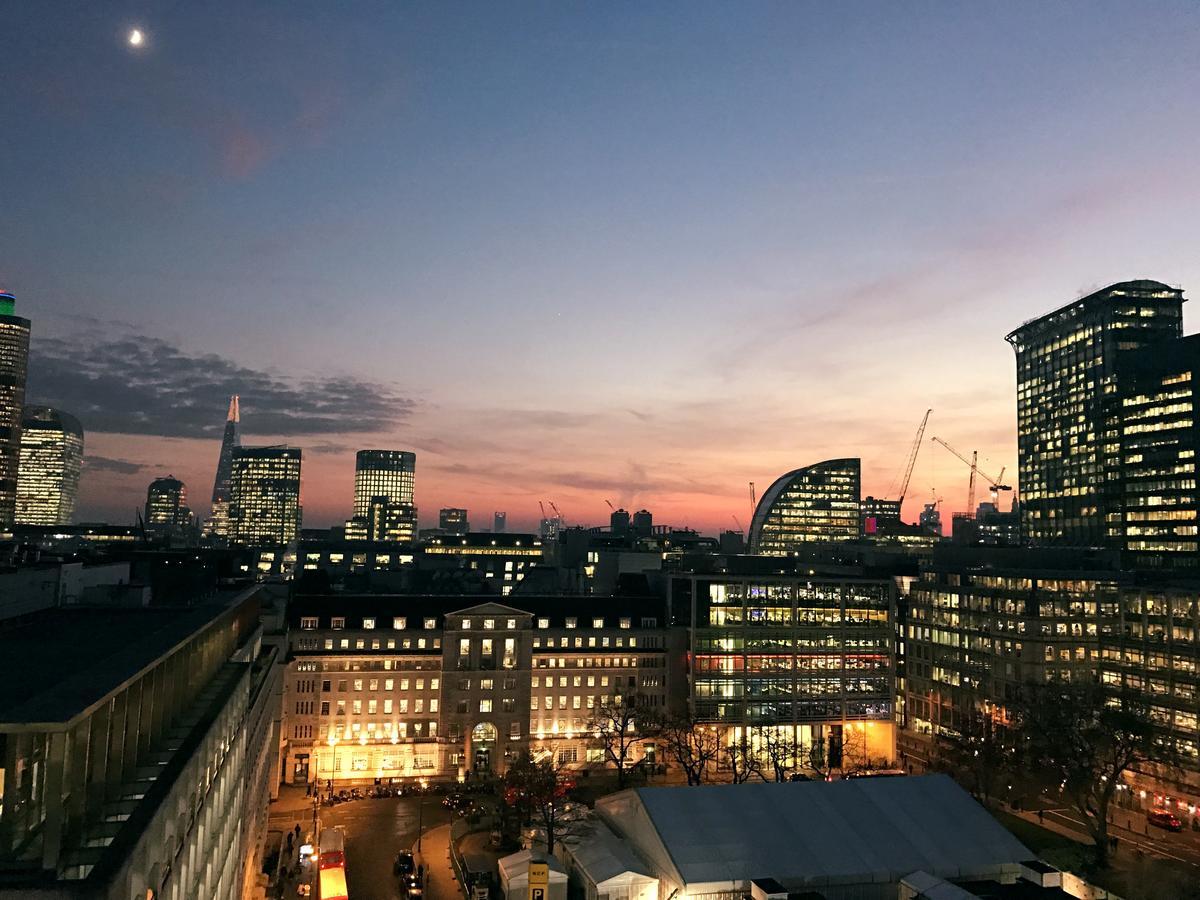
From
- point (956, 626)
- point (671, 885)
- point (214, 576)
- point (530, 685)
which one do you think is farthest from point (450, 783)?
point (956, 626)

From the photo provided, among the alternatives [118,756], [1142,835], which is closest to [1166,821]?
[1142,835]

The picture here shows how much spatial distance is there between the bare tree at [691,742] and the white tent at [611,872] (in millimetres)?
28539

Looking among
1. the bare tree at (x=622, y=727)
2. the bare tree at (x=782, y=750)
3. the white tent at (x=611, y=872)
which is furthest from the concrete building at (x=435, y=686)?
the white tent at (x=611, y=872)

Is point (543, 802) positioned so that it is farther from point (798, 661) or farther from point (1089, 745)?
point (798, 661)

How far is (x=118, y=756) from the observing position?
75.6 ft

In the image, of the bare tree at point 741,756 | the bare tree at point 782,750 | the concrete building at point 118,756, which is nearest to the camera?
the concrete building at point 118,756

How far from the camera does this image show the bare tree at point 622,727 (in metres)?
111

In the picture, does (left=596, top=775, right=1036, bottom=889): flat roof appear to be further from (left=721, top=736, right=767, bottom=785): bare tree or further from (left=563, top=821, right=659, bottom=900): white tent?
(left=721, top=736, right=767, bottom=785): bare tree

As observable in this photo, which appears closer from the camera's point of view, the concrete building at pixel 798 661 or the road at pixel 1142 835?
the road at pixel 1142 835

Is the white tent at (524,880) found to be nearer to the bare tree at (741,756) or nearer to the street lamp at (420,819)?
the street lamp at (420,819)

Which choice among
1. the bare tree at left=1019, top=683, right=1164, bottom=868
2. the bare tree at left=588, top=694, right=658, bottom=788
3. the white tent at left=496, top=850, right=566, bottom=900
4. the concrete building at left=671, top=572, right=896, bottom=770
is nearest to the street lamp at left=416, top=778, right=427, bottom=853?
the white tent at left=496, top=850, right=566, bottom=900

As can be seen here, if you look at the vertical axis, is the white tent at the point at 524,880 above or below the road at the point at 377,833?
above

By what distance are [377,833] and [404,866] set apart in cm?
1460

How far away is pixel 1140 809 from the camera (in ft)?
331
